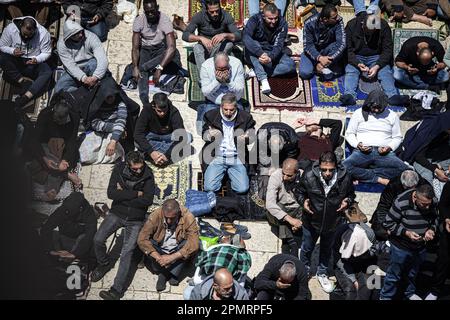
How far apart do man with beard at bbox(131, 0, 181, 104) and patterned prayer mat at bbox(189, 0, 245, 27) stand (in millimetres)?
1086

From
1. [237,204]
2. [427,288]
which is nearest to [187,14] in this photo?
[237,204]

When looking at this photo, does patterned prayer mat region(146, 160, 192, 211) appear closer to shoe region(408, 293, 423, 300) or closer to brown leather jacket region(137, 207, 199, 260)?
brown leather jacket region(137, 207, 199, 260)

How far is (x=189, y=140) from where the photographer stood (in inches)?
524

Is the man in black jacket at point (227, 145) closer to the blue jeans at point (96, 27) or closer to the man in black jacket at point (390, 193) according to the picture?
the man in black jacket at point (390, 193)

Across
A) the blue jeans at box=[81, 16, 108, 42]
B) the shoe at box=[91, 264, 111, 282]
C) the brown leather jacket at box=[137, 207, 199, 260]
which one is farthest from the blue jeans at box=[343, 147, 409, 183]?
the blue jeans at box=[81, 16, 108, 42]

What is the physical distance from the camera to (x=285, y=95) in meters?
14.0

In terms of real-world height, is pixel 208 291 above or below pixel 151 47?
below

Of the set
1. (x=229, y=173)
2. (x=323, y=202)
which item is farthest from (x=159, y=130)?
(x=323, y=202)

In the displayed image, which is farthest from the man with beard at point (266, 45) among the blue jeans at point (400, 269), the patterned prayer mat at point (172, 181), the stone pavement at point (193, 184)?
the blue jeans at point (400, 269)

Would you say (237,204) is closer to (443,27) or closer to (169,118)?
(169,118)

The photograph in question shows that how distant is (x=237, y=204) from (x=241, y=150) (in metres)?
0.77

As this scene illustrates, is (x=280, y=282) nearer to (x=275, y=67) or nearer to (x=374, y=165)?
(x=374, y=165)

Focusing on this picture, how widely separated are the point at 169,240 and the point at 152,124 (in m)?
1.77

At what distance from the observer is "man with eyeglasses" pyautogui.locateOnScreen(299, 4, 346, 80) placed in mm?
13930
